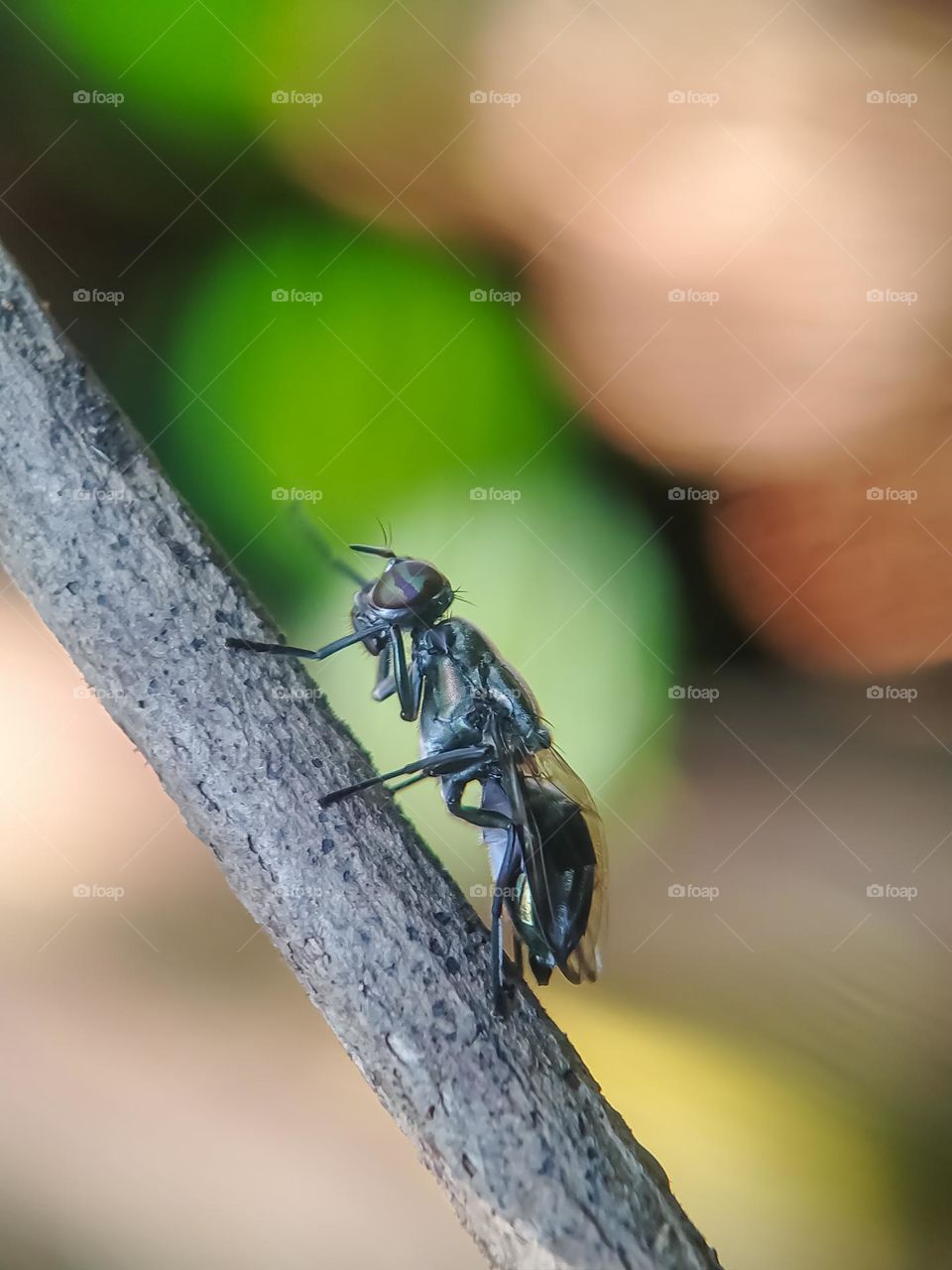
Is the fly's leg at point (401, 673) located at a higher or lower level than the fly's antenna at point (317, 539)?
lower

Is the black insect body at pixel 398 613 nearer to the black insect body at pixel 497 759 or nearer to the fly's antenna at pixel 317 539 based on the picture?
the black insect body at pixel 497 759

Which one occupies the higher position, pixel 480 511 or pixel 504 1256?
pixel 480 511

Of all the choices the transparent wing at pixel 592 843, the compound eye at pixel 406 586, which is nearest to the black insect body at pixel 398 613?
the compound eye at pixel 406 586

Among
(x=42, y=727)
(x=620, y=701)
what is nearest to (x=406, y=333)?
(x=620, y=701)

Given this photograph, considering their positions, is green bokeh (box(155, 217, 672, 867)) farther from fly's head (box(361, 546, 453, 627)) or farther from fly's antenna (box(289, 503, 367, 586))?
fly's head (box(361, 546, 453, 627))

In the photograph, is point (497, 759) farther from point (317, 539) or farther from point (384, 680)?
point (317, 539)

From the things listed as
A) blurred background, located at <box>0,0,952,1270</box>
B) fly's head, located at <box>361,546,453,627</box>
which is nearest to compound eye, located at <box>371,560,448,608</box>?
fly's head, located at <box>361,546,453,627</box>

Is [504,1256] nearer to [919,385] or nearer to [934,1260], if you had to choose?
[934,1260]
